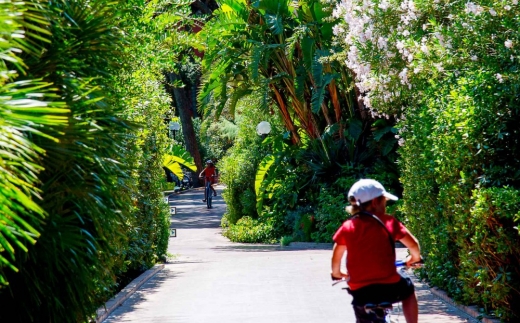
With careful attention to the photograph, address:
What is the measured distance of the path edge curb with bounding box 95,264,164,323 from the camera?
11.6 meters

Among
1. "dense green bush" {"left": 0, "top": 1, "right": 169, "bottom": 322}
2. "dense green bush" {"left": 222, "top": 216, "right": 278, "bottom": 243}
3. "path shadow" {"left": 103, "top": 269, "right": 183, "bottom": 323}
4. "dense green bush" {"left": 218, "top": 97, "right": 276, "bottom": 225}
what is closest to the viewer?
"dense green bush" {"left": 0, "top": 1, "right": 169, "bottom": 322}

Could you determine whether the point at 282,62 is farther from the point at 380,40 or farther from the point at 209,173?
the point at 209,173

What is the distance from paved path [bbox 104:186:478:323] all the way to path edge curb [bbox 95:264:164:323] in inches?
3.8

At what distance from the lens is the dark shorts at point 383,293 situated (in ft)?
21.4

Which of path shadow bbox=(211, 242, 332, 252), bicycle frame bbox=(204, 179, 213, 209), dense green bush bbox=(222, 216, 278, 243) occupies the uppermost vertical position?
bicycle frame bbox=(204, 179, 213, 209)

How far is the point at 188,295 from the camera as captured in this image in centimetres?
1393

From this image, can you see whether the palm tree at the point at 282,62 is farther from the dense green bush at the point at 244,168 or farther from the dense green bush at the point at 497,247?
the dense green bush at the point at 497,247

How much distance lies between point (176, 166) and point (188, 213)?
35.3 ft

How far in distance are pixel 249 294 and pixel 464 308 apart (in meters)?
3.49

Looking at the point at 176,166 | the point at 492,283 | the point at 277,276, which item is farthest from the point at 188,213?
the point at 492,283

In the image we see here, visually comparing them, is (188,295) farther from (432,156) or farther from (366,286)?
(366,286)

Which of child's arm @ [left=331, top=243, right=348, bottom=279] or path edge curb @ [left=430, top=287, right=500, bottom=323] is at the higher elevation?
child's arm @ [left=331, top=243, right=348, bottom=279]

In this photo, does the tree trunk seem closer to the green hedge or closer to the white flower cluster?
the white flower cluster

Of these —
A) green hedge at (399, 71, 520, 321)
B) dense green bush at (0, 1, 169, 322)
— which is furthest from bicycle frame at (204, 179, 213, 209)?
dense green bush at (0, 1, 169, 322)
